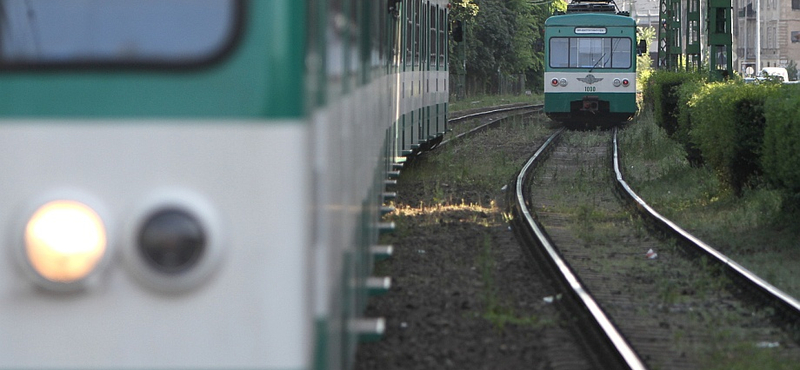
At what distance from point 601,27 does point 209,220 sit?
2599cm

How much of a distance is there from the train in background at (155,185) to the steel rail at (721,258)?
5.61 meters

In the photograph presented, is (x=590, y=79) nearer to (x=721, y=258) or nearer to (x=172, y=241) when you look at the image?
(x=721, y=258)

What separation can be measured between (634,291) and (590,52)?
19.9 m

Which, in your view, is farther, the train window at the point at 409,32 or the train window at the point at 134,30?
the train window at the point at 409,32

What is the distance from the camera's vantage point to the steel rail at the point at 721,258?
309 inches

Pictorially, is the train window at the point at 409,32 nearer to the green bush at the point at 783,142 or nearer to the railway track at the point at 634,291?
the railway track at the point at 634,291

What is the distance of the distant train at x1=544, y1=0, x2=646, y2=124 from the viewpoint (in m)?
27.9

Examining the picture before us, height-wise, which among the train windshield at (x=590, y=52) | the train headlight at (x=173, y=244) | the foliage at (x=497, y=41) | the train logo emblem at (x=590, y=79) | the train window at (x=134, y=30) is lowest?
the train headlight at (x=173, y=244)

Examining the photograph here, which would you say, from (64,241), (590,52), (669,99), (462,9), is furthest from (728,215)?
(462,9)

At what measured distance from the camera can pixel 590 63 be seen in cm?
2848

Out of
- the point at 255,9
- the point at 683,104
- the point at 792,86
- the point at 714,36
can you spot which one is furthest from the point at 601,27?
the point at 255,9

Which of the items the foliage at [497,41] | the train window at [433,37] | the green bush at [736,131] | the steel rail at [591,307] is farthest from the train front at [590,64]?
the foliage at [497,41]

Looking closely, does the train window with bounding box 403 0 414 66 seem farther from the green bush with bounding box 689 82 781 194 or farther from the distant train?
the distant train

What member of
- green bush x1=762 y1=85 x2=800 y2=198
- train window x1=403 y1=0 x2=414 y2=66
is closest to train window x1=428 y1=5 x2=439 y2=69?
train window x1=403 y1=0 x2=414 y2=66
